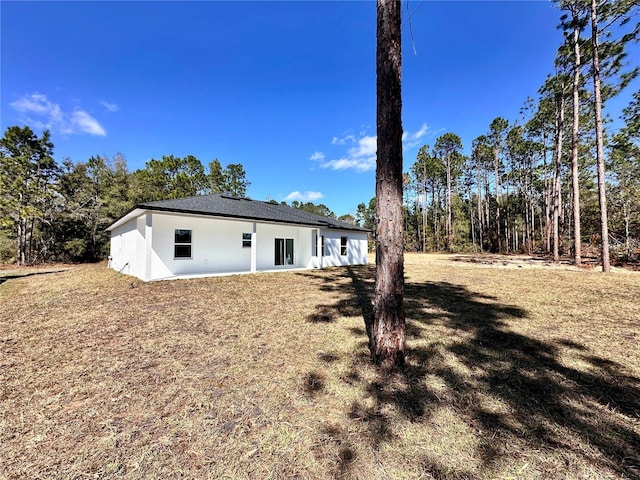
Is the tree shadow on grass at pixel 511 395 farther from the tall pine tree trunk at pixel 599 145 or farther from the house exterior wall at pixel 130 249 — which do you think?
the tall pine tree trunk at pixel 599 145

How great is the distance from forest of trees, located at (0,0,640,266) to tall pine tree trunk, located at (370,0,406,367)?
12.1 meters

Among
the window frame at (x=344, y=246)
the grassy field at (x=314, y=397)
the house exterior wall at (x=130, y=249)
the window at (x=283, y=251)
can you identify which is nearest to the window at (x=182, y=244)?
the house exterior wall at (x=130, y=249)

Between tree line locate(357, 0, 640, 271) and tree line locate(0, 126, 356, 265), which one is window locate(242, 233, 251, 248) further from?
tree line locate(357, 0, 640, 271)

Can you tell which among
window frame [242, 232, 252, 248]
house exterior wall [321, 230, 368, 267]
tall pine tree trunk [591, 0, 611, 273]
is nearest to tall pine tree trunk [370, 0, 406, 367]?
window frame [242, 232, 252, 248]

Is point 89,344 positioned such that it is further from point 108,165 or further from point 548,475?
A: point 108,165

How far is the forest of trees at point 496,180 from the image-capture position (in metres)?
11.0

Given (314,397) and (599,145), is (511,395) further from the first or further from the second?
(599,145)

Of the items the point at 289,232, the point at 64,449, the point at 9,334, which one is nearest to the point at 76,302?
the point at 9,334

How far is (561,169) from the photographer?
19.6m

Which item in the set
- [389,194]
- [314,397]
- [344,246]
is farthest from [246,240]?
[314,397]

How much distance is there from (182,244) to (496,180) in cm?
3004

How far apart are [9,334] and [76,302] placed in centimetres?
214

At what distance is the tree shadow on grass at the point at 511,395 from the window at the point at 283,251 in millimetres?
10223

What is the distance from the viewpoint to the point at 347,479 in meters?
1.55
